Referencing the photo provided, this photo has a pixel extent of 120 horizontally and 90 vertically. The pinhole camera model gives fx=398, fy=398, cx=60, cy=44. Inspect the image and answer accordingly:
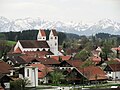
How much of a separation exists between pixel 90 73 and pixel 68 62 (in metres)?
3.77

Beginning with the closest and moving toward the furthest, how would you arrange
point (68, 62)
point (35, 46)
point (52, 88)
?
point (52, 88)
point (68, 62)
point (35, 46)

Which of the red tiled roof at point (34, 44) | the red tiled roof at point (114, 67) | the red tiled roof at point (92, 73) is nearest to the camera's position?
the red tiled roof at point (92, 73)

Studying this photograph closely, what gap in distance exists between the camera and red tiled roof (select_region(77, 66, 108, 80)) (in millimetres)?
20297

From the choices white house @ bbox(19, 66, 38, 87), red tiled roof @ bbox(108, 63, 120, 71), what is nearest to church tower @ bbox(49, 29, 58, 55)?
red tiled roof @ bbox(108, 63, 120, 71)

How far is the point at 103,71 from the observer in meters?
22.0

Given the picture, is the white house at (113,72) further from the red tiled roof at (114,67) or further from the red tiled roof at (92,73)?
the red tiled roof at (92,73)

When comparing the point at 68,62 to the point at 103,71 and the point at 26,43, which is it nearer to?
the point at 103,71

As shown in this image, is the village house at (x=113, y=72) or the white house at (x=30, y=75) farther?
the village house at (x=113, y=72)

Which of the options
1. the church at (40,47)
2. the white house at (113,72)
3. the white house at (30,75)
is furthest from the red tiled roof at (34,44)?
the white house at (30,75)

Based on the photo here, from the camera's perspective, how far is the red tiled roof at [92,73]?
20297mm

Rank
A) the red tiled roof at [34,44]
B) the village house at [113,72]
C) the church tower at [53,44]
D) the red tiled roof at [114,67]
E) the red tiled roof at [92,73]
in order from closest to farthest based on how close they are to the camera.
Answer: the red tiled roof at [92,73] < the village house at [113,72] < the red tiled roof at [114,67] < the red tiled roof at [34,44] < the church tower at [53,44]

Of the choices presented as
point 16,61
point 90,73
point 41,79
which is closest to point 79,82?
point 90,73

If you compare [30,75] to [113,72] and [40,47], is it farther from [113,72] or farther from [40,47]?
[40,47]

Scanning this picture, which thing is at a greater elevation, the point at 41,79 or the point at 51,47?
the point at 51,47
